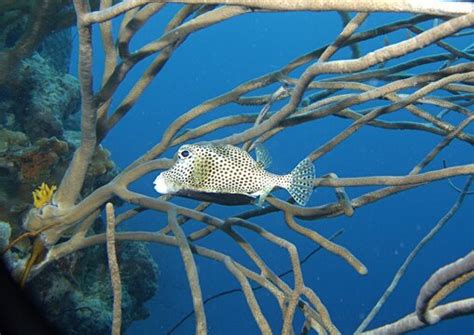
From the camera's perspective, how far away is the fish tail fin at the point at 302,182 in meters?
2.40

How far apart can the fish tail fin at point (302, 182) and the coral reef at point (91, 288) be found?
1760 millimetres

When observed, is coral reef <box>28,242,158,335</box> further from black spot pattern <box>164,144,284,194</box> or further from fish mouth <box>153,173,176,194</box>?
black spot pattern <box>164,144,284,194</box>

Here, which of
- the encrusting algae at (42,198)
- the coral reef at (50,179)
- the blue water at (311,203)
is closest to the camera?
the encrusting algae at (42,198)

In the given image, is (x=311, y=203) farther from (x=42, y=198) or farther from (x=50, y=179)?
(x=42, y=198)

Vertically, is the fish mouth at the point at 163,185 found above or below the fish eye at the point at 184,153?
below

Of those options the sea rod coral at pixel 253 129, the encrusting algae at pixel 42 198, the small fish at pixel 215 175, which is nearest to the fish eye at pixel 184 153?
the small fish at pixel 215 175

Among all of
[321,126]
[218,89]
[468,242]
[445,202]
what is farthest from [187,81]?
[468,242]

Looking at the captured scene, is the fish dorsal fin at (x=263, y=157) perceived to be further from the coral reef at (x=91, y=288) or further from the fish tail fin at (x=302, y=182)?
the coral reef at (x=91, y=288)

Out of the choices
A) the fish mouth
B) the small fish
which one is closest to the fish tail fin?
the small fish

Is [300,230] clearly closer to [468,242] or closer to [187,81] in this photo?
[468,242]

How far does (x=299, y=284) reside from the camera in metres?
2.24

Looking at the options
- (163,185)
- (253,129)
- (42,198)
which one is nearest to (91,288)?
(42,198)

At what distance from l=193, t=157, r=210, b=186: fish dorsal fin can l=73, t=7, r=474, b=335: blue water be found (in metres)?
19.9

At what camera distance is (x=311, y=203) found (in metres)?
49.0
